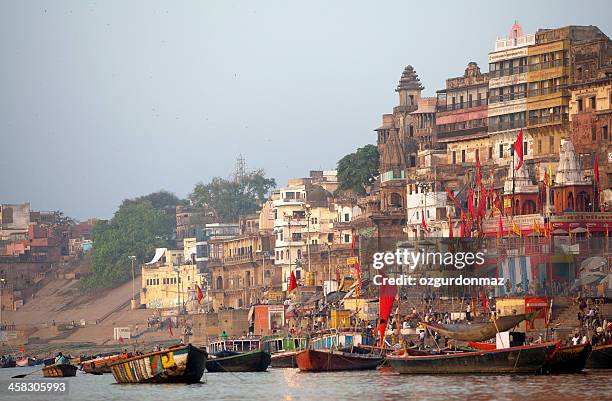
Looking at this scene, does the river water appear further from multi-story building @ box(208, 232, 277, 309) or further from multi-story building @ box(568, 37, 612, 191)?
multi-story building @ box(208, 232, 277, 309)

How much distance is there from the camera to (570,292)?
71.3 metres

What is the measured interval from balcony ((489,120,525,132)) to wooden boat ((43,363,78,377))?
30875mm

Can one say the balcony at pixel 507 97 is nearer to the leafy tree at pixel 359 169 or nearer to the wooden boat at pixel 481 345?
the leafy tree at pixel 359 169

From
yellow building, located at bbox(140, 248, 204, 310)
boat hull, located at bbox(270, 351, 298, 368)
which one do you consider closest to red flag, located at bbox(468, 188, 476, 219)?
boat hull, located at bbox(270, 351, 298, 368)

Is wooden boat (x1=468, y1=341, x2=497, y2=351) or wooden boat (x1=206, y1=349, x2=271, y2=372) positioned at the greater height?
wooden boat (x1=468, y1=341, x2=497, y2=351)

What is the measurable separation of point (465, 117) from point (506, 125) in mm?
6504

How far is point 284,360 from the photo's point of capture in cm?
7544

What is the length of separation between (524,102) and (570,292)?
23647 mm

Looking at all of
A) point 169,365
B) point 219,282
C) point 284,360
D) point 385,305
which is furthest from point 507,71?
point 169,365

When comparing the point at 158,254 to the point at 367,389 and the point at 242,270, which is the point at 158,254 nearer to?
the point at 242,270

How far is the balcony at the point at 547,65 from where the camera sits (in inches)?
3561

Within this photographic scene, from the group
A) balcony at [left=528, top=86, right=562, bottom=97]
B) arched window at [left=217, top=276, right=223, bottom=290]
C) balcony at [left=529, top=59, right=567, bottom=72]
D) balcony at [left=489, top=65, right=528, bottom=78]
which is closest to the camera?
balcony at [left=529, top=59, right=567, bottom=72]

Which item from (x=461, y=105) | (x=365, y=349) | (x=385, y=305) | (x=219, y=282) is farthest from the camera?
(x=219, y=282)

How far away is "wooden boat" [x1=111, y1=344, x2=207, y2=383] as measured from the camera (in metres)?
58.4
